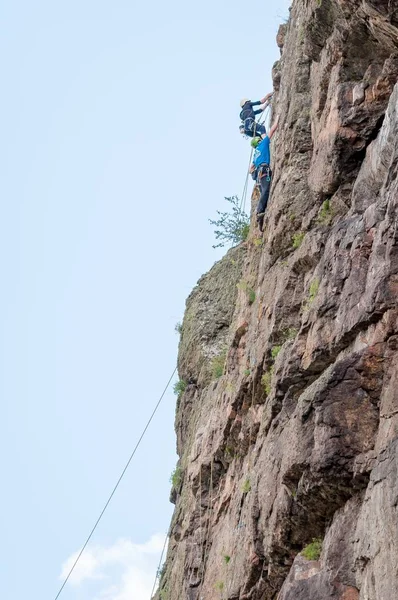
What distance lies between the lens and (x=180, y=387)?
21.0 metres

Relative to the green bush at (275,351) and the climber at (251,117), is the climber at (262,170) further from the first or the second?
the green bush at (275,351)

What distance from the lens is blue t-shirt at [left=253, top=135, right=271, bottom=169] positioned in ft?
57.8

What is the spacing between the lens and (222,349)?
19.8 metres

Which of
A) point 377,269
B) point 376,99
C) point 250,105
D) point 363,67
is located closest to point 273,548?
point 377,269

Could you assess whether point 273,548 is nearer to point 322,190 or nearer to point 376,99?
point 322,190

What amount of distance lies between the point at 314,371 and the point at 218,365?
8063mm

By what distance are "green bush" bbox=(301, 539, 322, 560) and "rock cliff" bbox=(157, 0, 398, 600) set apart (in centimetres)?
4

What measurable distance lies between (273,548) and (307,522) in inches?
36.8

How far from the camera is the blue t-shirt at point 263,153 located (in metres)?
17.6

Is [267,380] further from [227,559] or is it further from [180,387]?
[180,387]

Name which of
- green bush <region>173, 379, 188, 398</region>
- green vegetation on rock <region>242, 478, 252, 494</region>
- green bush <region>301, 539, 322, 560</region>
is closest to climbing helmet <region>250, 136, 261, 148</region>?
green bush <region>173, 379, 188, 398</region>

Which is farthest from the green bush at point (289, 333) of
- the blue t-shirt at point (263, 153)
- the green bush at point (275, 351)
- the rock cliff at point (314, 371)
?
the blue t-shirt at point (263, 153)

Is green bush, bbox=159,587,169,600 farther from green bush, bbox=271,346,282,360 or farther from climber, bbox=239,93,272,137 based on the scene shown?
climber, bbox=239,93,272,137

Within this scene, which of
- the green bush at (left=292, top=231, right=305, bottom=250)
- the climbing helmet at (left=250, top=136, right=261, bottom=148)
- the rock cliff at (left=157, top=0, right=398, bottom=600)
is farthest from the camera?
the climbing helmet at (left=250, top=136, right=261, bottom=148)
